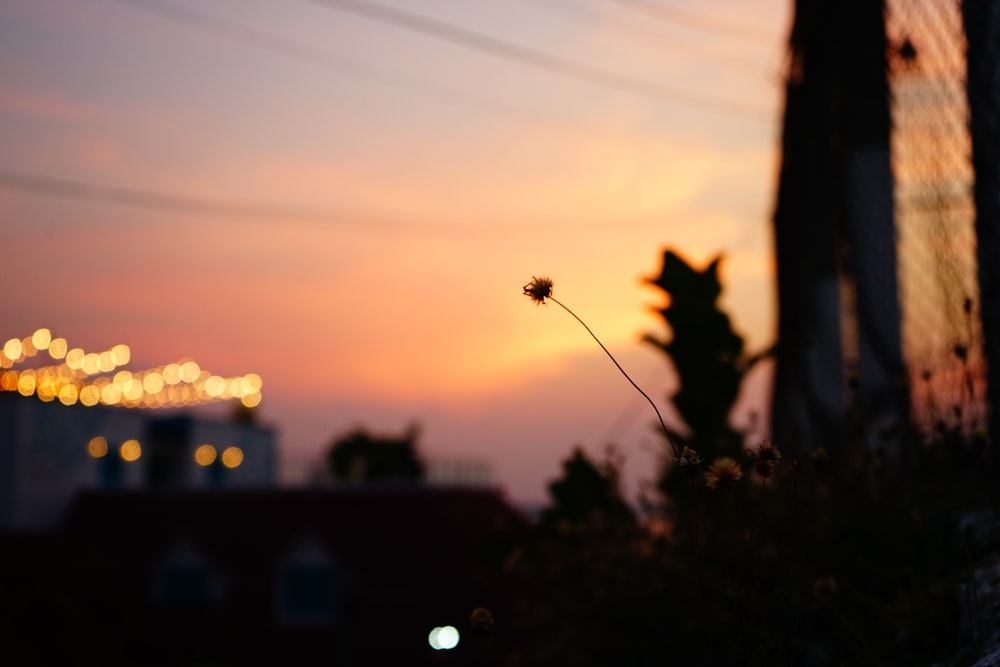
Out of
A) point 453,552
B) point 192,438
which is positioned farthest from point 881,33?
point 192,438

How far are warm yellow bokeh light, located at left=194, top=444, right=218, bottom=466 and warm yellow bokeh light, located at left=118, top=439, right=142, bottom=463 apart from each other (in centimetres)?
304

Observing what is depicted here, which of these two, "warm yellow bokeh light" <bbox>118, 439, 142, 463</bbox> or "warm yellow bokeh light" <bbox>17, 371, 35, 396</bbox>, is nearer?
"warm yellow bokeh light" <bbox>17, 371, 35, 396</bbox>

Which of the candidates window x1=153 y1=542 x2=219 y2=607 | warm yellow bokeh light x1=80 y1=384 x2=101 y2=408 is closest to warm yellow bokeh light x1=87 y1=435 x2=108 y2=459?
warm yellow bokeh light x1=80 y1=384 x2=101 y2=408

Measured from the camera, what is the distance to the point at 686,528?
6.18 meters

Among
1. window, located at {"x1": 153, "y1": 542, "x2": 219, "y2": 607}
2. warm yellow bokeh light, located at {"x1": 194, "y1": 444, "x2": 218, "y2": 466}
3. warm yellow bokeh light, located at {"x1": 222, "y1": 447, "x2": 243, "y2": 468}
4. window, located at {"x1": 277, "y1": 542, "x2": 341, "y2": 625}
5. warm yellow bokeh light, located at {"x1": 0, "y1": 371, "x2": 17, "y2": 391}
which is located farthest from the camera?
warm yellow bokeh light, located at {"x1": 222, "y1": 447, "x2": 243, "y2": 468}

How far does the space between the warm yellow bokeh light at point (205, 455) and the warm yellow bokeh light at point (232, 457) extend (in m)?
0.82

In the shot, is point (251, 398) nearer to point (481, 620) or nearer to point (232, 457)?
point (232, 457)

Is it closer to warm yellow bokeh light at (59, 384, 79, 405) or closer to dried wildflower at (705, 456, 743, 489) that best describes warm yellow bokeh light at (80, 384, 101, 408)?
warm yellow bokeh light at (59, 384, 79, 405)

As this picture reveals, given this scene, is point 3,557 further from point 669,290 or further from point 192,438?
point 669,290

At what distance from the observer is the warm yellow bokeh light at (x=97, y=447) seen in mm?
35478

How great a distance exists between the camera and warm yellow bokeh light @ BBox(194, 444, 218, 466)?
139ft

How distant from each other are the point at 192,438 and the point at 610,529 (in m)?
37.1

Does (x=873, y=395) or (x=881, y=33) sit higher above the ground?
(x=881, y=33)

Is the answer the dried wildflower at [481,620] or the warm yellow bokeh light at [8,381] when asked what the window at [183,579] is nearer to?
the warm yellow bokeh light at [8,381]
